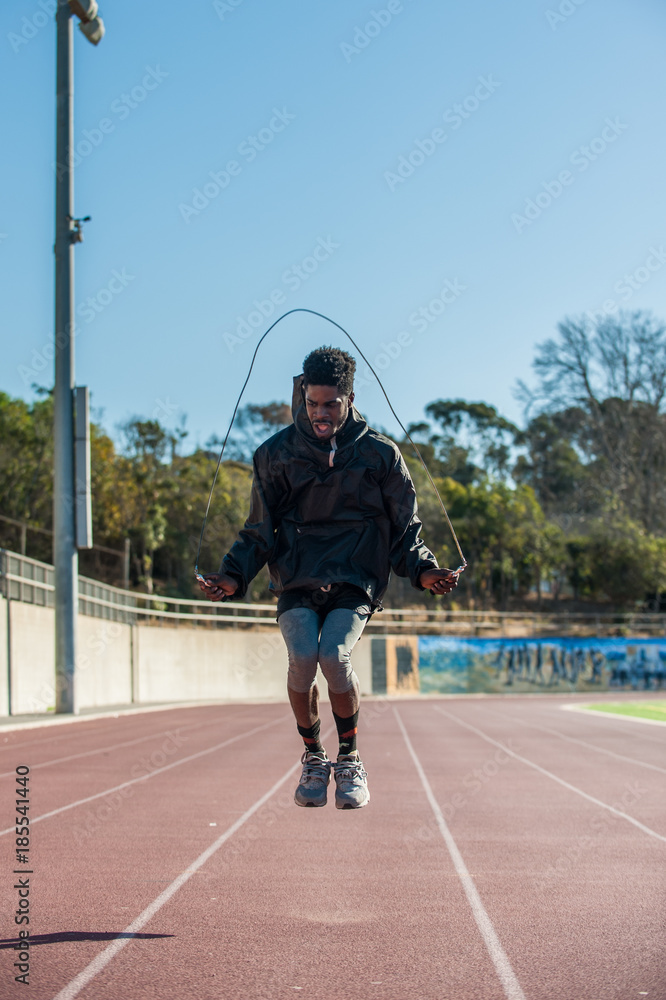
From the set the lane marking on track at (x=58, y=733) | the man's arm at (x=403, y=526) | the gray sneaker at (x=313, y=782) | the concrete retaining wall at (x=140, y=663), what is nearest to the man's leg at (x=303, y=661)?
the gray sneaker at (x=313, y=782)

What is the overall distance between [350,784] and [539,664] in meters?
41.3

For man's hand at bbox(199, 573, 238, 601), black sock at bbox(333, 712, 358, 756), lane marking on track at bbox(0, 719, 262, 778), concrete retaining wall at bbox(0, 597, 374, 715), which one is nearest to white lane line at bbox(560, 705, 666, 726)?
lane marking on track at bbox(0, 719, 262, 778)

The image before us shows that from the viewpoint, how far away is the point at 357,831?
772 cm

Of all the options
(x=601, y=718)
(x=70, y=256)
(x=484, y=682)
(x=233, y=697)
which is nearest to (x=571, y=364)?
(x=484, y=682)

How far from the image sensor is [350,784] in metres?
4.70

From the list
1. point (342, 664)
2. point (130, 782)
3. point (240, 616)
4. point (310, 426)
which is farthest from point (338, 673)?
point (240, 616)

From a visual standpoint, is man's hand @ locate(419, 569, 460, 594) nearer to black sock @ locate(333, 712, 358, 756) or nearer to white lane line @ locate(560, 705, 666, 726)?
black sock @ locate(333, 712, 358, 756)

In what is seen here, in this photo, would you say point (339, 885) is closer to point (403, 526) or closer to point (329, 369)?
point (403, 526)

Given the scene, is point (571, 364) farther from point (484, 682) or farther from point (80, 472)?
point (80, 472)

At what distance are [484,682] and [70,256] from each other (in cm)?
2833

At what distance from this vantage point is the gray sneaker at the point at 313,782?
15.3 ft

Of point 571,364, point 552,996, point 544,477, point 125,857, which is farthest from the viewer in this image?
point 544,477

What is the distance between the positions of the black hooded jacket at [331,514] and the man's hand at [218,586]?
18 cm

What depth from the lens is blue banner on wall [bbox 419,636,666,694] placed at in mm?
43156
